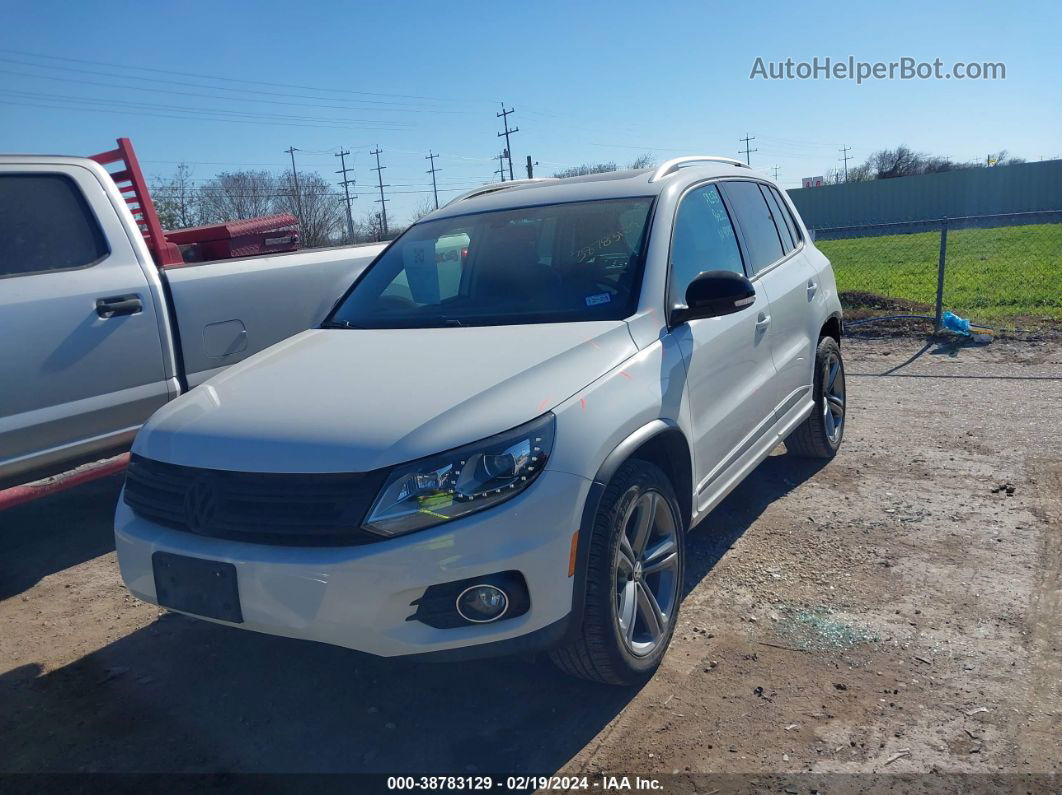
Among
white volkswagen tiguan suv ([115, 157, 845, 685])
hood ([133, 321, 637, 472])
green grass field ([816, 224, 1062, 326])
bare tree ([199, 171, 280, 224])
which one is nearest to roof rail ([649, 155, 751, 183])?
white volkswagen tiguan suv ([115, 157, 845, 685])

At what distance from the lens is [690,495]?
3568 mm

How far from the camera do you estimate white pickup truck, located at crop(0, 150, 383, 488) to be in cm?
416

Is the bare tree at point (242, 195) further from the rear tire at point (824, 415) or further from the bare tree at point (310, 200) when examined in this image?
the rear tire at point (824, 415)

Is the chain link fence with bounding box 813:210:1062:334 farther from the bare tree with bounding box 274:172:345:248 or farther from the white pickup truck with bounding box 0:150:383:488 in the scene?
the bare tree with bounding box 274:172:345:248

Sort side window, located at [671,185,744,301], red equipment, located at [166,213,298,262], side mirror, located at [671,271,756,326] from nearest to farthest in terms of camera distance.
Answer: side mirror, located at [671,271,756,326] → side window, located at [671,185,744,301] → red equipment, located at [166,213,298,262]

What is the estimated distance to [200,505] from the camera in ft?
9.29

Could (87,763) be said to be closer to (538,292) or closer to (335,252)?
(538,292)

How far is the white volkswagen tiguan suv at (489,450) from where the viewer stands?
264 centimetres

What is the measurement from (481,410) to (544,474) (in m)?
0.29

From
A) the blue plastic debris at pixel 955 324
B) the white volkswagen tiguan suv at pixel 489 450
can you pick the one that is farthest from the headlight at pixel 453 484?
the blue plastic debris at pixel 955 324

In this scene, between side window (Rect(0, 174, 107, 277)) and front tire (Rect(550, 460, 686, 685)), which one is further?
side window (Rect(0, 174, 107, 277))

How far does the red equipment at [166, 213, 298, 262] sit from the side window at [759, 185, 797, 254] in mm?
3262

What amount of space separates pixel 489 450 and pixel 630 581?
85 centimetres

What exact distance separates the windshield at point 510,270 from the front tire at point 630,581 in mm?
760
